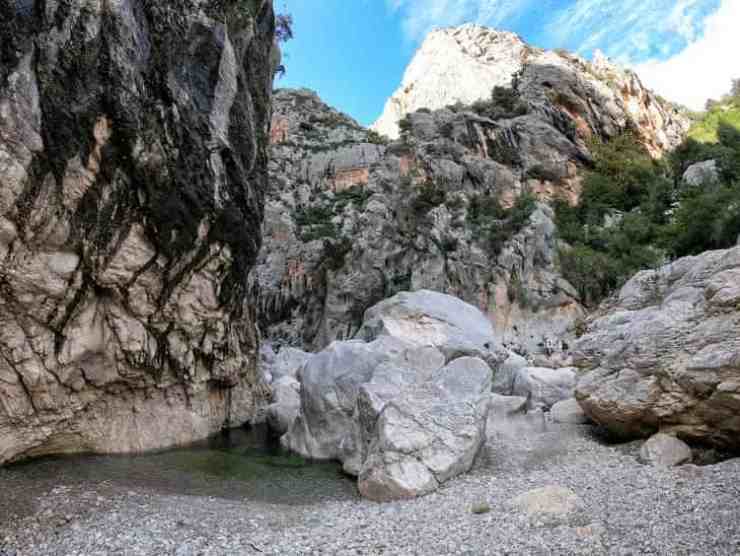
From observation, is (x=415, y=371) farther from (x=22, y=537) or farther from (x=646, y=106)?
(x=646, y=106)

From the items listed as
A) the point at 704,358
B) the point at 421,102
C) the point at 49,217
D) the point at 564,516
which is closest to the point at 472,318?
the point at 704,358

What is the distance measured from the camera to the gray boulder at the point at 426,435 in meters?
12.6

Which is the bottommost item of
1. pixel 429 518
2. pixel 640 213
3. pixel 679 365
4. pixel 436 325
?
pixel 429 518

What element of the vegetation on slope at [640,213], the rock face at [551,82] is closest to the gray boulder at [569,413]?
the vegetation on slope at [640,213]

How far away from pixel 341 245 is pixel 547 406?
101ft

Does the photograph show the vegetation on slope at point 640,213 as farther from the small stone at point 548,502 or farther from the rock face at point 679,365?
the small stone at point 548,502

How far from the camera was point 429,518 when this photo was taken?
405 inches

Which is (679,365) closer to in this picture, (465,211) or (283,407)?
(283,407)

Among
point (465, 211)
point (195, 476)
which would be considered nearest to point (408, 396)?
point (195, 476)

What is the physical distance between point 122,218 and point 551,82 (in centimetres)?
5388

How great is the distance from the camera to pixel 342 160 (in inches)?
2586

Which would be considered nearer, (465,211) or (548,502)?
(548,502)

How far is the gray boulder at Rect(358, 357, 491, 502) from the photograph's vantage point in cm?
1263

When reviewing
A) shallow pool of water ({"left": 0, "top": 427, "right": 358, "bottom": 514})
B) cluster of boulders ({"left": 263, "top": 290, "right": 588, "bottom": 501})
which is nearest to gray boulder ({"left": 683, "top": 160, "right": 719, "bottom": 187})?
cluster of boulders ({"left": 263, "top": 290, "right": 588, "bottom": 501})
